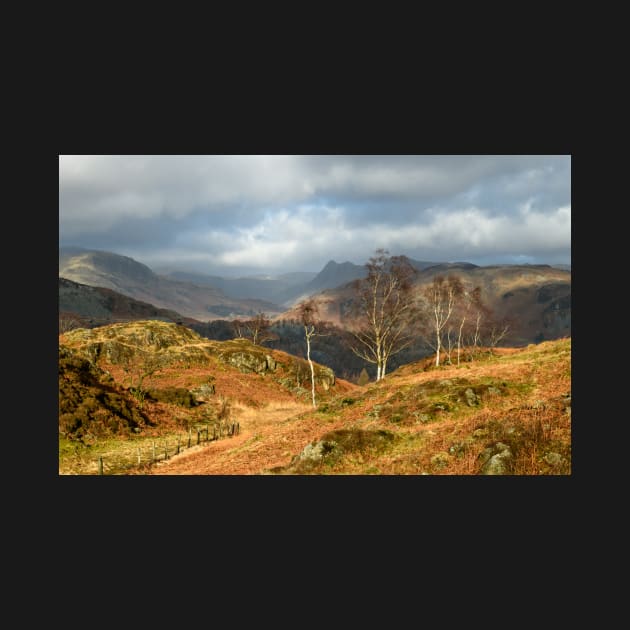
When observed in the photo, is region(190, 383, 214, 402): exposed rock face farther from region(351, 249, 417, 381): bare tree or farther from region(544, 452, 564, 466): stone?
region(544, 452, 564, 466): stone

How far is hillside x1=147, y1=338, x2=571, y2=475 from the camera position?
13745mm

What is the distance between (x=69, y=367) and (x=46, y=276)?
23.0 metres

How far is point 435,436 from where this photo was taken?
17.1 meters

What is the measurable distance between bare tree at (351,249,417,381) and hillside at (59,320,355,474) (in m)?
14.7

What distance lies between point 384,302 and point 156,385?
30124 millimetres

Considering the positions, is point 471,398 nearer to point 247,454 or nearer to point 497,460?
point 497,460

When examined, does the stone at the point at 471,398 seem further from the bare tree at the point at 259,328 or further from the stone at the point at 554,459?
the bare tree at the point at 259,328

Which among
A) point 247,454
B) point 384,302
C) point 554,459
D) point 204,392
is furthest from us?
point 204,392

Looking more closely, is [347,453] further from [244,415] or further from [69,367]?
[244,415]

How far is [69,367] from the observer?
32.6 meters

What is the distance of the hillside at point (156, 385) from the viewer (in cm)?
2783

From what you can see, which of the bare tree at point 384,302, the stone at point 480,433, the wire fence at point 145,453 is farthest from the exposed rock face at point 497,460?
the bare tree at point 384,302

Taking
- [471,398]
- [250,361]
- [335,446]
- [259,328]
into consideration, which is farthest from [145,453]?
[259,328]

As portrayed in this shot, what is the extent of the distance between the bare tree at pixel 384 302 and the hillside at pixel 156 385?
579 inches
